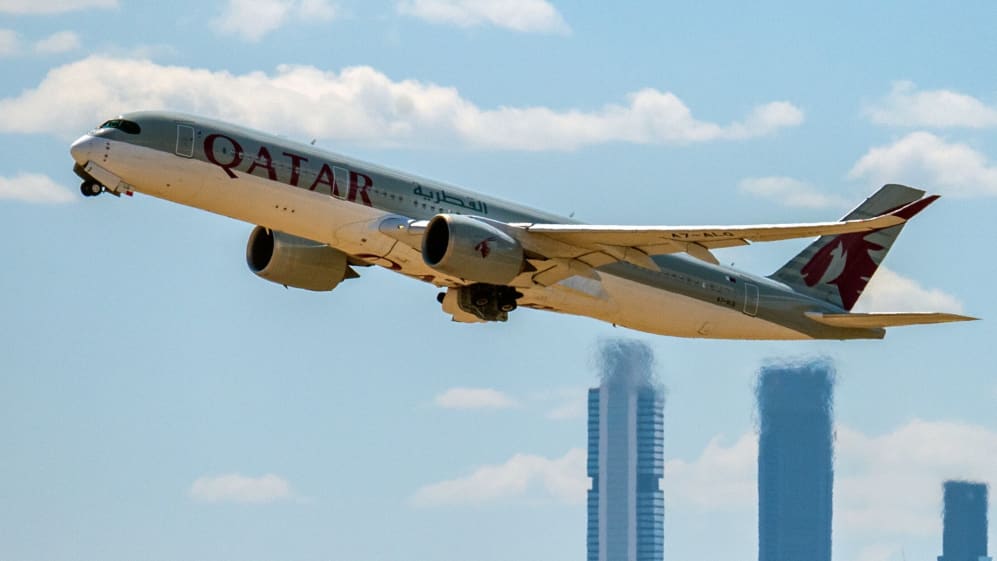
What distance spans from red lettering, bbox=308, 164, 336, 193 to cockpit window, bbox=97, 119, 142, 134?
16.3 feet

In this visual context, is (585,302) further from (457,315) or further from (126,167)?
(126,167)

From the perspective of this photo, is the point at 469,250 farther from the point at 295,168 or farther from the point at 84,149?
the point at 84,149

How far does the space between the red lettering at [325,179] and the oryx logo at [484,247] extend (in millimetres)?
4280

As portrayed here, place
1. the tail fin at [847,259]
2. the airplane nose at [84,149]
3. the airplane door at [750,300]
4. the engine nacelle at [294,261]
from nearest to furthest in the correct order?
the airplane nose at [84,149] < the engine nacelle at [294,261] < the airplane door at [750,300] < the tail fin at [847,259]

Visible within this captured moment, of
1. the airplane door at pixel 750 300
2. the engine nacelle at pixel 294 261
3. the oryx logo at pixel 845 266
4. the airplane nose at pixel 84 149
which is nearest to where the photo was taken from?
the airplane nose at pixel 84 149

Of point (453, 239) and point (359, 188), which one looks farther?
point (359, 188)

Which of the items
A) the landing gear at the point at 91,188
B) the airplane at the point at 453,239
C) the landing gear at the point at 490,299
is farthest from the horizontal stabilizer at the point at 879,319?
the landing gear at the point at 91,188

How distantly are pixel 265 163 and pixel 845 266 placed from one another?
871 inches

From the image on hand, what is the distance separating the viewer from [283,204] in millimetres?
54500

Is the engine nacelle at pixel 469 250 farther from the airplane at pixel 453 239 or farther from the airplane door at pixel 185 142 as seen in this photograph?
the airplane door at pixel 185 142

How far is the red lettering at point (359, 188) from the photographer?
182 feet

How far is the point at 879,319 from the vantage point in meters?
62.0

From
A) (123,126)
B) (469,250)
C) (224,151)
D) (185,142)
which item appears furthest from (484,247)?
(123,126)

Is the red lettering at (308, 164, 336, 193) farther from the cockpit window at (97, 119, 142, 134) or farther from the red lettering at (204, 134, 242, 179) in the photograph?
the cockpit window at (97, 119, 142, 134)
